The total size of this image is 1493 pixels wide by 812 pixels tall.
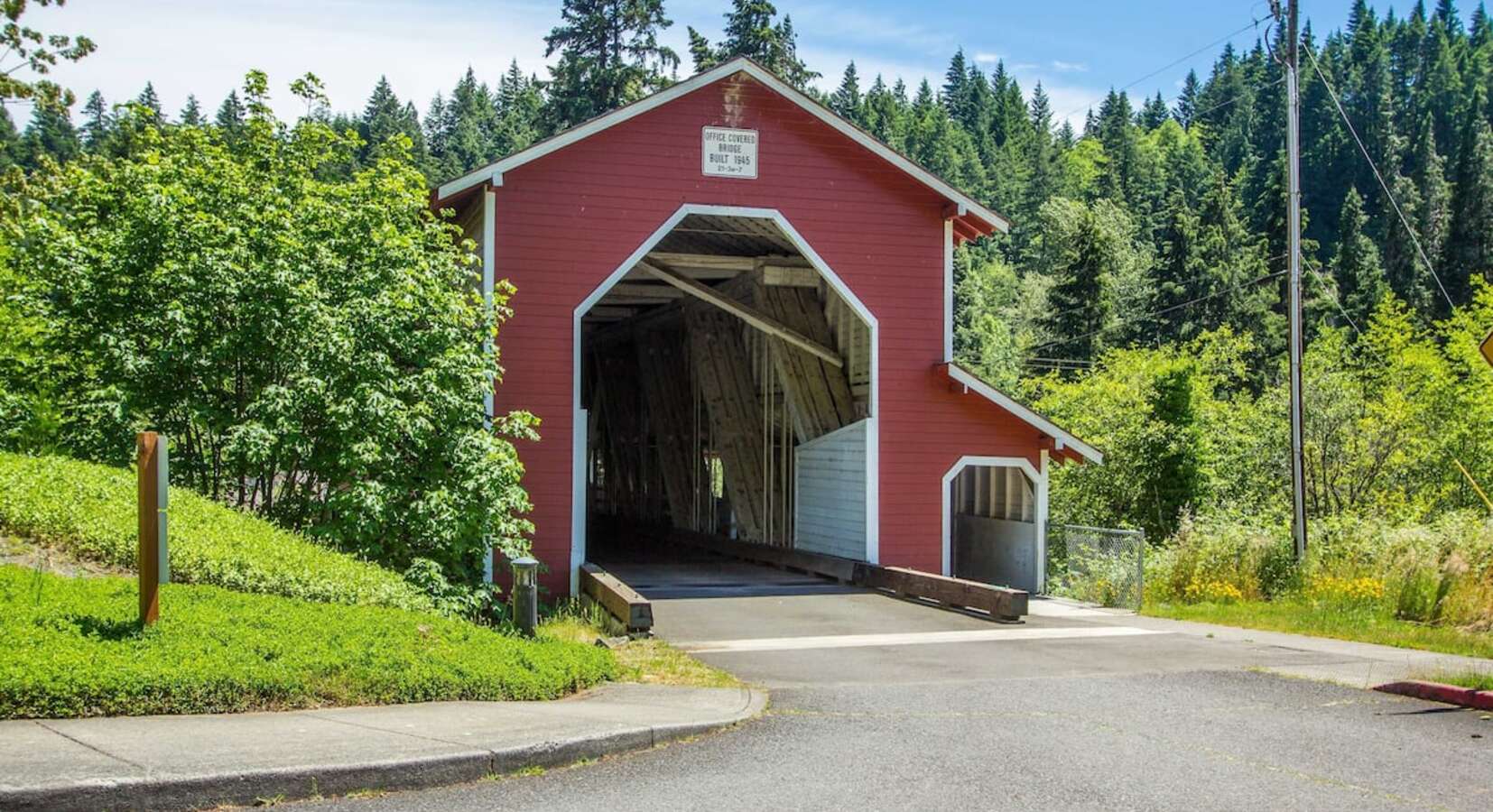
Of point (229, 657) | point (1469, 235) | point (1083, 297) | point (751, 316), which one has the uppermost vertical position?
point (1469, 235)

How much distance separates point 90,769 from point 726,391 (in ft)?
63.5

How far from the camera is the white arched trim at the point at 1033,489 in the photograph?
744 inches

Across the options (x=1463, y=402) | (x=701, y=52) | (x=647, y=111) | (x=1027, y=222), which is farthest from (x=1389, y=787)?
(x=1027, y=222)

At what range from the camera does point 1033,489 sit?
65.4 ft

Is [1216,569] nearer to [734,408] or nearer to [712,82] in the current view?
[734,408]

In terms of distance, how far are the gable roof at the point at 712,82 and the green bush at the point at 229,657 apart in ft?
26.4

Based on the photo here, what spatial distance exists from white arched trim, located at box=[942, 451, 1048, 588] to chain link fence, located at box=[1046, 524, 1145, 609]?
0.33 meters

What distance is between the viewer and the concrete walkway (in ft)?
18.6

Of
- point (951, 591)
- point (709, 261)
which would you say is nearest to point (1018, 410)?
point (951, 591)

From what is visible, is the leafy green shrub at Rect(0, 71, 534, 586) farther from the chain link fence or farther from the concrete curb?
the concrete curb

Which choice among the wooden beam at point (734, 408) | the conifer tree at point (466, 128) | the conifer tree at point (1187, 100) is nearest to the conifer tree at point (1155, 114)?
the conifer tree at point (1187, 100)

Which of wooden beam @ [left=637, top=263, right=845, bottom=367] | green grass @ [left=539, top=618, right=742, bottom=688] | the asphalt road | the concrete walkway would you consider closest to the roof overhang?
wooden beam @ [left=637, top=263, right=845, bottom=367]

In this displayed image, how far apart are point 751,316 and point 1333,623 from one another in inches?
371

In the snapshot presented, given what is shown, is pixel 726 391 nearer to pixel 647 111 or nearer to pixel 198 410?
pixel 647 111
